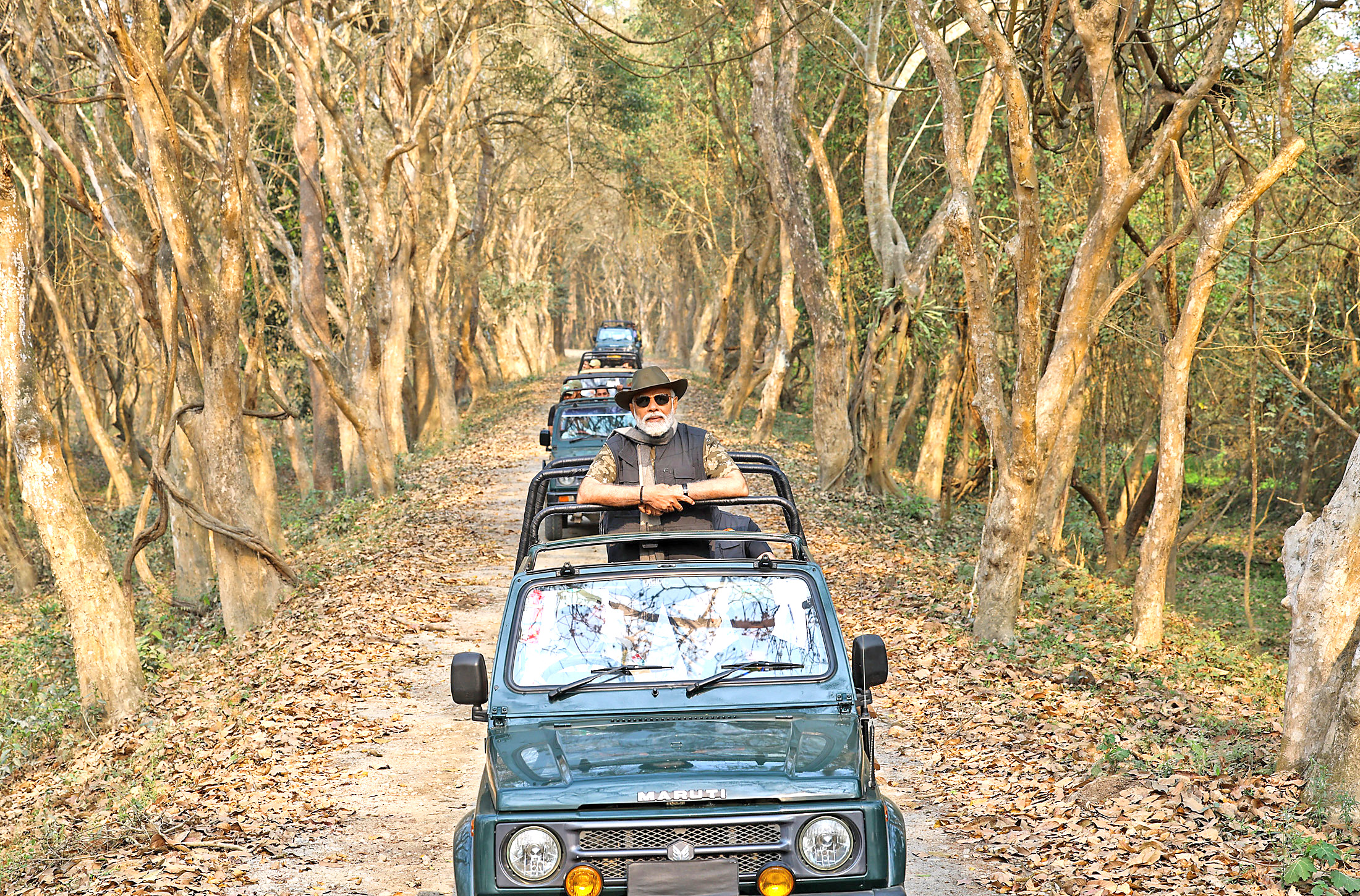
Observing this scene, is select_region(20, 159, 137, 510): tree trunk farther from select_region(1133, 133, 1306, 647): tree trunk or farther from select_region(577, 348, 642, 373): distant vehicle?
select_region(577, 348, 642, 373): distant vehicle

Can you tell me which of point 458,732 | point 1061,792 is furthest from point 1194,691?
point 458,732

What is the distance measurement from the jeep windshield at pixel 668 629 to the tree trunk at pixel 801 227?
14.2 meters

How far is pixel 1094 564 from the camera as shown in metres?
20.8

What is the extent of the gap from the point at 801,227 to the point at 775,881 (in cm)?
1580

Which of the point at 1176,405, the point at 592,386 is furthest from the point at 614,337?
the point at 1176,405

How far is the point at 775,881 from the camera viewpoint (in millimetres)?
4062

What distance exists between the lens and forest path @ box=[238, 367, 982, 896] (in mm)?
6023

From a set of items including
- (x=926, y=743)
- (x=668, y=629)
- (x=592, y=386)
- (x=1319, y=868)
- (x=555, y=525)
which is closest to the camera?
(x=668, y=629)

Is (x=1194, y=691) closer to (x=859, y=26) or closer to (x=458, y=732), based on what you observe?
(x=458, y=732)

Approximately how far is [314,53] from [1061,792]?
1460cm

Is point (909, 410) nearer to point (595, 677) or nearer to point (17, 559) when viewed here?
point (17, 559)

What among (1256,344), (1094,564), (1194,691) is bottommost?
(1094,564)

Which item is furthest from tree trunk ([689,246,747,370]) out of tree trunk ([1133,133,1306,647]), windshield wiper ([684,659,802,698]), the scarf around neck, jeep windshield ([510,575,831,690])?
windshield wiper ([684,659,802,698])

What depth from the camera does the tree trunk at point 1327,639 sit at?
6125mm
